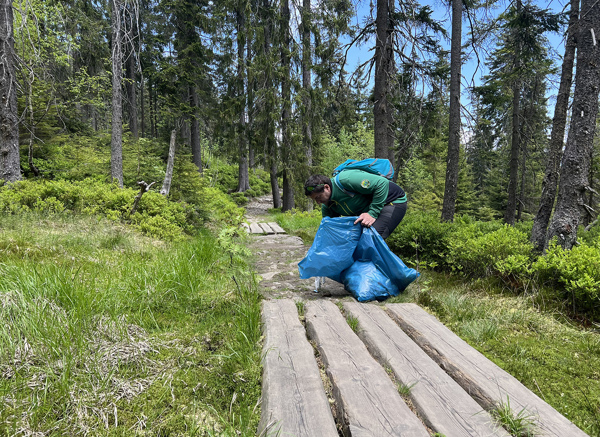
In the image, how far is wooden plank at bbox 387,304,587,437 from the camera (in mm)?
1357

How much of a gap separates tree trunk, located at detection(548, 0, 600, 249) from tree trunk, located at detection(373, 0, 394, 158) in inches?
148

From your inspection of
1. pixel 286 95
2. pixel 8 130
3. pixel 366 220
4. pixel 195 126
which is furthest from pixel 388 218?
pixel 195 126

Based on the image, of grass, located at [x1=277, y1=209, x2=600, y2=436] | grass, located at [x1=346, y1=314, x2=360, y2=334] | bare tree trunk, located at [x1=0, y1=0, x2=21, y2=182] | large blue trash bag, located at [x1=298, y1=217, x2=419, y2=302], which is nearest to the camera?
grass, located at [x1=277, y1=209, x2=600, y2=436]

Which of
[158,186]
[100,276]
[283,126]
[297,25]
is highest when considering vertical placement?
[297,25]

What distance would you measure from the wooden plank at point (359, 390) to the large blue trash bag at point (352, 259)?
1.06 m

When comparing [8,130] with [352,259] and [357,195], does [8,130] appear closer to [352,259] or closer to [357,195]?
[357,195]

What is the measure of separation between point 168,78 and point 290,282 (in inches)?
554

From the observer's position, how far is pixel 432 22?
26.9 ft

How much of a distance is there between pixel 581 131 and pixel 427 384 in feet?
12.6

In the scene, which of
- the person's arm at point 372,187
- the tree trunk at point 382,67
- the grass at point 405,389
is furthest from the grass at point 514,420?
the tree trunk at point 382,67

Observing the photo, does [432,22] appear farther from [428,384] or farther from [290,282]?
[428,384]

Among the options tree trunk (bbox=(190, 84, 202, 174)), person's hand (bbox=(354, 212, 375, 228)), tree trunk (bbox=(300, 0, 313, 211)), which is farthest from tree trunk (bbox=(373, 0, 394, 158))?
tree trunk (bbox=(190, 84, 202, 174))

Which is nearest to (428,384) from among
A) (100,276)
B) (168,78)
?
(100,276)

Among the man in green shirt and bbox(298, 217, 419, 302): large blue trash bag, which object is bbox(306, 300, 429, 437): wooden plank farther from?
the man in green shirt
